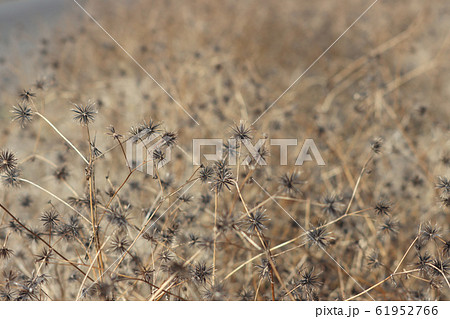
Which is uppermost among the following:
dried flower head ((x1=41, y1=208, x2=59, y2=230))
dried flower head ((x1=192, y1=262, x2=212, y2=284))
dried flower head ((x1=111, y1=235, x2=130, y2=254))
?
dried flower head ((x1=41, y1=208, x2=59, y2=230))

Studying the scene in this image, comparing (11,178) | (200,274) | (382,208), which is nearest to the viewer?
(200,274)

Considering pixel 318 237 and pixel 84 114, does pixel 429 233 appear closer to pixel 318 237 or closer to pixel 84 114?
pixel 318 237

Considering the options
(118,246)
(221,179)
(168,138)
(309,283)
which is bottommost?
(309,283)

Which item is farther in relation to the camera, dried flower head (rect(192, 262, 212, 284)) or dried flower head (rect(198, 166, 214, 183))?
dried flower head (rect(198, 166, 214, 183))

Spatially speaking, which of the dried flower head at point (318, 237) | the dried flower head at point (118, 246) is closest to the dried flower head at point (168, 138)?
the dried flower head at point (118, 246)

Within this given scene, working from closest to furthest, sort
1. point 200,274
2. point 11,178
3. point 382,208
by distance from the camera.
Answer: point 200,274, point 11,178, point 382,208

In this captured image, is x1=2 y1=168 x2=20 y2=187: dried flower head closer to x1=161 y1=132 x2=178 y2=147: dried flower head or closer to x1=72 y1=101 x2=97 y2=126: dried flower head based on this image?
x1=72 y1=101 x2=97 y2=126: dried flower head

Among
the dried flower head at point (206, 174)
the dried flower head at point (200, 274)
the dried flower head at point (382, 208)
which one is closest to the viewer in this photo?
the dried flower head at point (200, 274)

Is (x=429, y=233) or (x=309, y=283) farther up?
(x=429, y=233)

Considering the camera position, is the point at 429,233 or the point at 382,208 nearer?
the point at 429,233

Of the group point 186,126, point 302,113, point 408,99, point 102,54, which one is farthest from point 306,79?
point 102,54

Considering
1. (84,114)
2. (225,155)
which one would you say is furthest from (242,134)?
(84,114)

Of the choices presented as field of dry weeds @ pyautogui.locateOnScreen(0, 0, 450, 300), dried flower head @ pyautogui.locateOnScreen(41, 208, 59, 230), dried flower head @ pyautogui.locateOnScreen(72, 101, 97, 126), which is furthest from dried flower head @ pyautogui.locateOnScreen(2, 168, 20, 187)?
dried flower head @ pyautogui.locateOnScreen(72, 101, 97, 126)

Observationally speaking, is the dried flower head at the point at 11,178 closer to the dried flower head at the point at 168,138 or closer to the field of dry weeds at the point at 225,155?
the field of dry weeds at the point at 225,155
